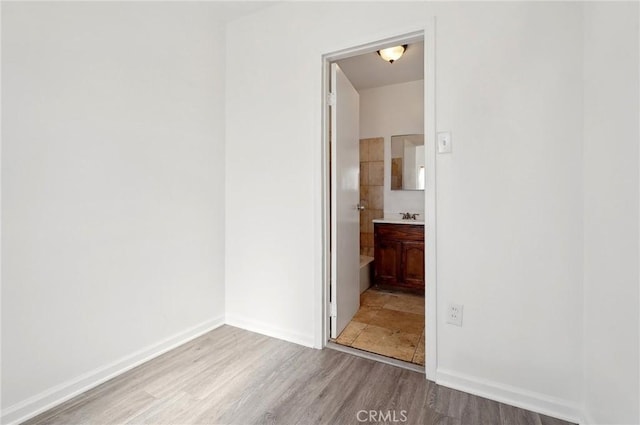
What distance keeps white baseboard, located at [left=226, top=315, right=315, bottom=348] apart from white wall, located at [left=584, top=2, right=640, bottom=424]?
5.29 feet

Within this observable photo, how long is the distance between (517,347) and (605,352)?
0.40m

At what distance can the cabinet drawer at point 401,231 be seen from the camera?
3.34 metres

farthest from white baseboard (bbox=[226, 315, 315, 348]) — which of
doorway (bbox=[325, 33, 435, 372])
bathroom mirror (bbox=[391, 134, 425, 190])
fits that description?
bathroom mirror (bbox=[391, 134, 425, 190])

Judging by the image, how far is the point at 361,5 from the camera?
1988 mm

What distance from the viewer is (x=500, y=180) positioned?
5.30 feet

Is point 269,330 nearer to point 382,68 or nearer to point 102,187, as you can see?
point 102,187

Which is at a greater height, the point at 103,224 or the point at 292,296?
the point at 103,224

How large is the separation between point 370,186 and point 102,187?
3.17m

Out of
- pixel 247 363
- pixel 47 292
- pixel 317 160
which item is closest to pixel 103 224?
pixel 47 292

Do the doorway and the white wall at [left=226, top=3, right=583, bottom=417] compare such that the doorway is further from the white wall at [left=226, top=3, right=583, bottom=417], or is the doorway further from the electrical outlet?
the electrical outlet

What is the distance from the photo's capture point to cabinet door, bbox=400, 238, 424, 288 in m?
3.34

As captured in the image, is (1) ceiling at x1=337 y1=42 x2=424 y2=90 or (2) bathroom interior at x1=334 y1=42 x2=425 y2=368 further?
(1) ceiling at x1=337 y1=42 x2=424 y2=90

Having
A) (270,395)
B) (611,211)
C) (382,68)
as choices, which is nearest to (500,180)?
(611,211)

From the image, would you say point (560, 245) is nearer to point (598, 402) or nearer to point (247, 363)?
point (598, 402)
